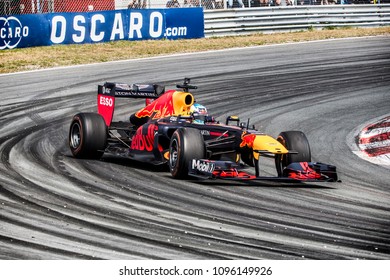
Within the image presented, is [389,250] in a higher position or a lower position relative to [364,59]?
lower

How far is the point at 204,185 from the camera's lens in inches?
417

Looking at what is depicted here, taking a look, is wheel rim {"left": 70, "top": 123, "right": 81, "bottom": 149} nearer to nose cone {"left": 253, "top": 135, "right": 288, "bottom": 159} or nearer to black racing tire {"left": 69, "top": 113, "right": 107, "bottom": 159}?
black racing tire {"left": 69, "top": 113, "right": 107, "bottom": 159}

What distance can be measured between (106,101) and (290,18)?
18792mm

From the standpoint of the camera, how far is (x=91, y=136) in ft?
39.7

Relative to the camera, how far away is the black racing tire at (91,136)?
12.1 m

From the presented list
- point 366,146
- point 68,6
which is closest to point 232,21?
point 68,6

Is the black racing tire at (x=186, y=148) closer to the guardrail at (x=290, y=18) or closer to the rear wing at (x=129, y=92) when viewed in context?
the rear wing at (x=129, y=92)

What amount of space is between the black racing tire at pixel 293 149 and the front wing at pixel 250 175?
0.27m

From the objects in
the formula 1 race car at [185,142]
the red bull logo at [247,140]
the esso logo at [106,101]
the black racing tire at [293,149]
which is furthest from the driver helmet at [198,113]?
the esso logo at [106,101]

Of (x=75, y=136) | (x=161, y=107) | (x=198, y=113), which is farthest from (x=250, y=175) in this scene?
(x=75, y=136)

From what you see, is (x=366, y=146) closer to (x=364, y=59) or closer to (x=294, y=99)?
(x=294, y=99)

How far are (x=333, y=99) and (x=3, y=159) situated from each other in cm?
851

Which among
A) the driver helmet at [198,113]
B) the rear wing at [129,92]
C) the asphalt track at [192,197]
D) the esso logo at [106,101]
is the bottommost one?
the asphalt track at [192,197]

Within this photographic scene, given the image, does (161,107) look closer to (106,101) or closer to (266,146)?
(106,101)
